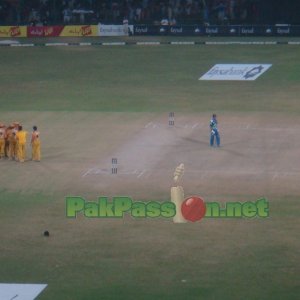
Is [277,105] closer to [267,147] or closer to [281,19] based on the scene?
[267,147]

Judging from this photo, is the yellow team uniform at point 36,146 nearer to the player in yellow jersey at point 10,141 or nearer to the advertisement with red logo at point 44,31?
the player in yellow jersey at point 10,141

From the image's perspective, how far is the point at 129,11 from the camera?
3482 inches

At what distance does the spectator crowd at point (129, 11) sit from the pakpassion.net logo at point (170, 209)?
47237 mm

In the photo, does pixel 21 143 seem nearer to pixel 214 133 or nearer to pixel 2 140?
pixel 2 140

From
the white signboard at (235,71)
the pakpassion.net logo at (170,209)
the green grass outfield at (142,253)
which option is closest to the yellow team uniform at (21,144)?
the green grass outfield at (142,253)

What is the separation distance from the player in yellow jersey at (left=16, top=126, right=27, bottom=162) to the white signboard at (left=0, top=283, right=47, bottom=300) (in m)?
16.0

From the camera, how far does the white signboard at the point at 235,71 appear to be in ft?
241

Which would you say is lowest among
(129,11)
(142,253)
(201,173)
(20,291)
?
→ (129,11)

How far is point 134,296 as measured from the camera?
100.0 ft

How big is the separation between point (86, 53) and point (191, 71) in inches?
420

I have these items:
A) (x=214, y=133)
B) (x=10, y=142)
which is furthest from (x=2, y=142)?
(x=214, y=133)

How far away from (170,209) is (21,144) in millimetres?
10758

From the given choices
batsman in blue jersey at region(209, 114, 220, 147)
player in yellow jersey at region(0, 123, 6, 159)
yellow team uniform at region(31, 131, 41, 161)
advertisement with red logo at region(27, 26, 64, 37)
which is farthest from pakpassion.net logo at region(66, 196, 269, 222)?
advertisement with red logo at region(27, 26, 64, 37)

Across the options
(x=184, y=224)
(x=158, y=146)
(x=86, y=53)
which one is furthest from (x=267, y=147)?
(x=86, y=53)
